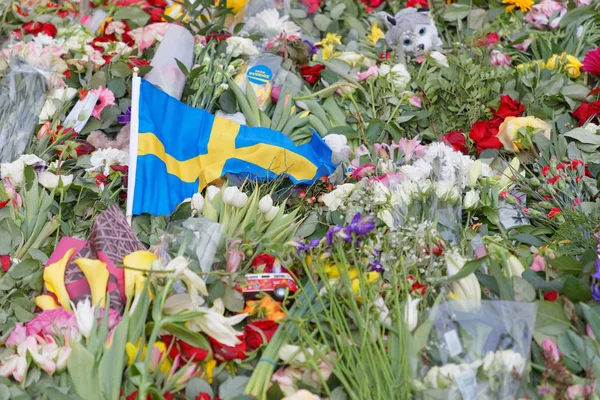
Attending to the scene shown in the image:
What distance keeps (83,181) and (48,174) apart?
0.09 meters

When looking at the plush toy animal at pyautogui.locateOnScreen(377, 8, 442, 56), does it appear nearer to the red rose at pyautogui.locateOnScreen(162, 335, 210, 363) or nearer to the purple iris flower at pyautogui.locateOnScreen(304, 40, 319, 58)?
the purple iris flower at pyautogui.locateOnScreen(304, 40, 319, 58)

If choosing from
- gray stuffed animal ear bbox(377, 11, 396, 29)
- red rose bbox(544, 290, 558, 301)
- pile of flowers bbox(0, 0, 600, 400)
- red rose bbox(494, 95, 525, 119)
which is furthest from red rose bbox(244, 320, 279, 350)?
gray stuffed animal ear bbox(377, 11, 396, 29)

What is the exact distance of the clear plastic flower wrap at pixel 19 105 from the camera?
1.86 m

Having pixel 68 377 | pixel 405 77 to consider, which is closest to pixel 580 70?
pixel 405 77

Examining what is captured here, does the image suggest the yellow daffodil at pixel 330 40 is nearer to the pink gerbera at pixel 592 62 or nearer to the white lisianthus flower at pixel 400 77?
the white lisianthus flower at pixel 400 77

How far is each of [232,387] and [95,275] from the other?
1.07 ft

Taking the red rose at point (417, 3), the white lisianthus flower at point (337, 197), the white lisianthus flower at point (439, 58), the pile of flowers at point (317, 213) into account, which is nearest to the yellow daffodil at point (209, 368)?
the pile of flowers at point (317, 213)

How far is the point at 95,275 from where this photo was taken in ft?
4.10

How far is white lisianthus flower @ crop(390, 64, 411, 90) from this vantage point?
2.13 m

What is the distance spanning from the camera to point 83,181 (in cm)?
174

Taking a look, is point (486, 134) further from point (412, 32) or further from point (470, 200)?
point (412, 32)

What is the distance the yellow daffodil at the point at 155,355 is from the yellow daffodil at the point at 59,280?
0.18 meters

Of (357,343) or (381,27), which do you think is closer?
(357,343)

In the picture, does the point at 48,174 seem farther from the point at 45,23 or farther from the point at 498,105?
the point at 498,105
